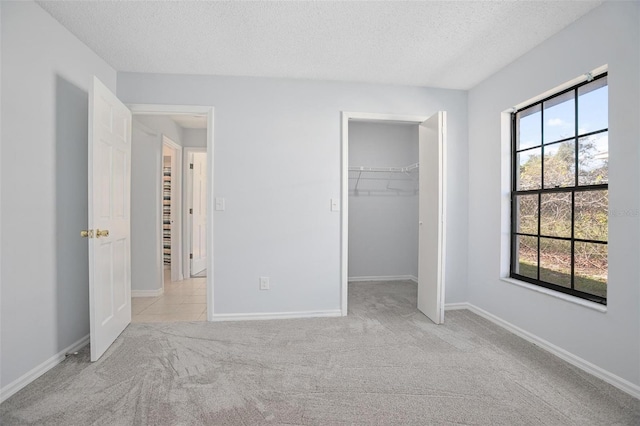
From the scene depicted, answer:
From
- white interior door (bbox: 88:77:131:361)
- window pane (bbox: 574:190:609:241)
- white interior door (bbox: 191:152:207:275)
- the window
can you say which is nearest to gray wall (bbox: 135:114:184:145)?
white interior door (bbox: 191:152:207:275)

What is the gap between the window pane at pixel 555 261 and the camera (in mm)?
2344

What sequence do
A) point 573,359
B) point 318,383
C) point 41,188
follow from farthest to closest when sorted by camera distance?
point 573,359 < point 41,188 < point 318,383

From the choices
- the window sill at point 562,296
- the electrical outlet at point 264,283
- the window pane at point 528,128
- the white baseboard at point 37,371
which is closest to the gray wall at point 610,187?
the window sill at point 562,296

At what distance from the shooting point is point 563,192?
91.3 inches

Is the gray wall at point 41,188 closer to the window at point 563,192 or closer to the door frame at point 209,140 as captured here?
the door frame at point 209,140

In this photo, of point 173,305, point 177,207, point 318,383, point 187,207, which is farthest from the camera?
point 187,207

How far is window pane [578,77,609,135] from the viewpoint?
2.05 metres

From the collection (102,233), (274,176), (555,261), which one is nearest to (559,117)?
(555,261)

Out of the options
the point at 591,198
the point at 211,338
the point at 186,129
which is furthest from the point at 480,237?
the point at 186,129

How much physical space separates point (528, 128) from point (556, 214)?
811 millimetres

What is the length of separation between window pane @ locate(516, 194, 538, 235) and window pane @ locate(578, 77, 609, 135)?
67 cm

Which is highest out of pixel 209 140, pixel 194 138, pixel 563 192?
pixel 194 138

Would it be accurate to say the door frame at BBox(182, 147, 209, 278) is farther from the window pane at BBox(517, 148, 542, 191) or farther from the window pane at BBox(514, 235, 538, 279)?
the window pane at BBox(514, 235, 538, 279)

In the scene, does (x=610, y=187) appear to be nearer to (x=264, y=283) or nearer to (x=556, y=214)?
(x=556, y=214)
